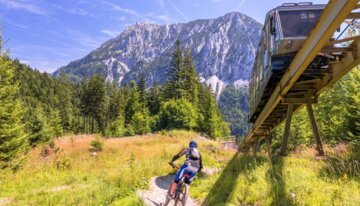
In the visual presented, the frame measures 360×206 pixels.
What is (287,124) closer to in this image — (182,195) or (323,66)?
(323,66)

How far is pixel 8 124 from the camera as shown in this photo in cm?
2289

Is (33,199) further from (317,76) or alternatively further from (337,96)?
(337,96)

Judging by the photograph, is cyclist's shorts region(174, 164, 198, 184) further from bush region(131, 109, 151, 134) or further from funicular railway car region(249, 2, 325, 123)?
bush region(131, 109, 151, 134)

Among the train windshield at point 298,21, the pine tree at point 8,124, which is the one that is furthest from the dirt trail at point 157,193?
the pine tree at point 8,124

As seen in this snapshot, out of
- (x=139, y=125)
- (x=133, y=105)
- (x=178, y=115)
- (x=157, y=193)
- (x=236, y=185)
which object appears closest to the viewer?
(x=236, y=185)

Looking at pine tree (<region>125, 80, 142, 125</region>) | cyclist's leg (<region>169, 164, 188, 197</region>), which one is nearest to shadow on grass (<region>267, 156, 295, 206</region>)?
cyclist's leg (<region>169, 164, 188, 197</region>)

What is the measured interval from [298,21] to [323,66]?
1767mm

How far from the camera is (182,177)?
28.6 ft

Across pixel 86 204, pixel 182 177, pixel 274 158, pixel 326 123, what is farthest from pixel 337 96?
pixel 86 204

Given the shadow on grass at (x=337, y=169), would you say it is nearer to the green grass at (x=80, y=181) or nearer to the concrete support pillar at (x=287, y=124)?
the concrete support pillar at (x=287, y=124)

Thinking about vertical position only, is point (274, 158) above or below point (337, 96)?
below

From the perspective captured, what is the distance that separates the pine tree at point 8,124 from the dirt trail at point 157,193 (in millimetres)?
13599

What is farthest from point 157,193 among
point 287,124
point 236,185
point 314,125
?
point 314,125

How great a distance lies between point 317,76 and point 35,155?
66.4 ft
